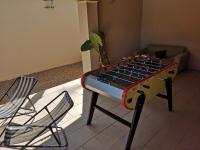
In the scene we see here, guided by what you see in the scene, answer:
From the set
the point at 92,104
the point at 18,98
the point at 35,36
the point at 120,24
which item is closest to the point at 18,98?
the point at 18,98

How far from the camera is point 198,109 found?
9.64 feet

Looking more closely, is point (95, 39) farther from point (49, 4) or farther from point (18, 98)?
point (49, 4)

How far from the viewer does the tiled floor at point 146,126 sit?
2240 mm

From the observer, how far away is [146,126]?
2.57 meters

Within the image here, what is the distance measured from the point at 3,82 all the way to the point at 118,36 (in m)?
3.08

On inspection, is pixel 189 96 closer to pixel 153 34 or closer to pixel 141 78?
pixel 141 78

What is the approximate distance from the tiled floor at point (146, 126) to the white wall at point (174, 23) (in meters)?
1.56

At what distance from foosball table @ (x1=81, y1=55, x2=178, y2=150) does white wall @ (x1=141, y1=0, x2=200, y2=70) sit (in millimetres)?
2428

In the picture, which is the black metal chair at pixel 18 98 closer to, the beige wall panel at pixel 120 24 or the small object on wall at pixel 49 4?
the beige wall panel at pixel 120 24

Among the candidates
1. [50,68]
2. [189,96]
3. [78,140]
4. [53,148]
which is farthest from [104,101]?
[50,68]

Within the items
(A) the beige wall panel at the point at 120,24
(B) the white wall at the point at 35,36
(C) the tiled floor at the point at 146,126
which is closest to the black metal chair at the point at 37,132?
(C) the tiled floor at the point at 146,126

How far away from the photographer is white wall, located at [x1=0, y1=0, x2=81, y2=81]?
14.5 ft

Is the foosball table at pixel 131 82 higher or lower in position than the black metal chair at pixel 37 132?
higher

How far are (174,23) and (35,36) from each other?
3668 millimetres
